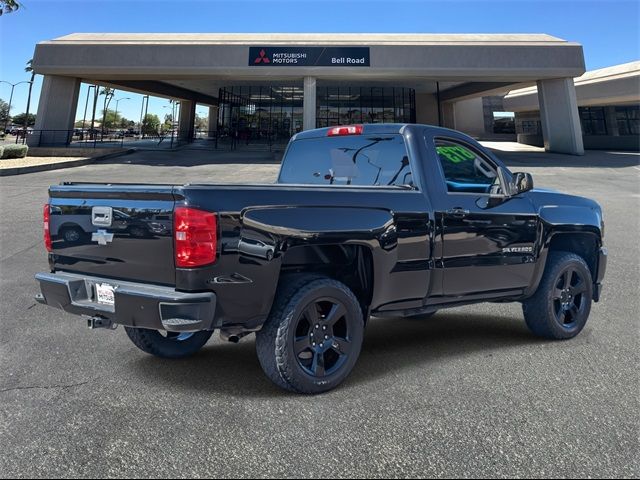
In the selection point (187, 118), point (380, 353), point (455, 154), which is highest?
point (187, 118)

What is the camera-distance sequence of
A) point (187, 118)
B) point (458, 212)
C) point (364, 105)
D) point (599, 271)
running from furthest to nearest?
point (187, 118)
point (364, 105)
point (599, 271)
point (458, 212)

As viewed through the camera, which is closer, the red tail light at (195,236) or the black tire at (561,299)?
the red tail light at (195,236)

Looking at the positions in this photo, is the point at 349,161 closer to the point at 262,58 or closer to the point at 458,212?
the point at 458,212

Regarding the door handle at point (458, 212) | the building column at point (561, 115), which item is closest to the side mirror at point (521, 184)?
the door handle at point (458, 212)

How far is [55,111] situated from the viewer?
3256 cm

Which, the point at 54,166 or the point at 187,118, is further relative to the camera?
the point at 187,118

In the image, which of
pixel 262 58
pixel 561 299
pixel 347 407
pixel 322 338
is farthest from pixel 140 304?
pixel 262 58

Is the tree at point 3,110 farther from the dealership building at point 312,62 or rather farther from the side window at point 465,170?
the side window at point 465,170

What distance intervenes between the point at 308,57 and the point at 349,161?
28.4 meters

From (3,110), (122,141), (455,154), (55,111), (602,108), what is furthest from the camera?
(3,110)

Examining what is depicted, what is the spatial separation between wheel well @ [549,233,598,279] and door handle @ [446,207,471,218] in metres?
1.45

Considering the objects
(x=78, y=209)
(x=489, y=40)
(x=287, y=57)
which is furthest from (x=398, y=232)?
(x=489, y=40)

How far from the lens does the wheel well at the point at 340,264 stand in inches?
144

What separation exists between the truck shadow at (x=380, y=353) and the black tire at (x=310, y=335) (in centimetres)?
21
